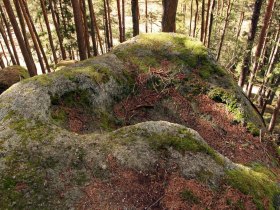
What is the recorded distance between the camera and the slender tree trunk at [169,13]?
14430 mm

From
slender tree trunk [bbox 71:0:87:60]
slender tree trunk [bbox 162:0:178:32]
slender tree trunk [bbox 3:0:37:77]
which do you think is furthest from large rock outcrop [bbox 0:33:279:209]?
slender tree trunk [bbox 162:0:178:32]

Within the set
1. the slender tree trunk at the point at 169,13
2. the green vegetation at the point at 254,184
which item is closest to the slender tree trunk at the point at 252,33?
the slender tree trunk at the point at 169,13

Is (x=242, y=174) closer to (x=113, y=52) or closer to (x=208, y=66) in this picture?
(x=208, y=66)

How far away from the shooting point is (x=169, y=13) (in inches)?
580

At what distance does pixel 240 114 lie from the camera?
431 inches

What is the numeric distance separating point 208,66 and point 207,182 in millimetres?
7030

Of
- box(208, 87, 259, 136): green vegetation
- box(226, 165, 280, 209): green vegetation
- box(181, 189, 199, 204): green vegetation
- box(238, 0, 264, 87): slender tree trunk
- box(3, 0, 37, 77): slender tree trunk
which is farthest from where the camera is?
box(238, 0, 264, 87): slender tree trunk

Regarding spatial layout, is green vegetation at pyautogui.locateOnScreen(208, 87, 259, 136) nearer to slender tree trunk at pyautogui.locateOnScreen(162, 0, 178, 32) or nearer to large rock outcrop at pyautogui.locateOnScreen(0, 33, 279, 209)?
large rock outcrop at pyautogui.locateOnScreen(0, 33, 279, 209)

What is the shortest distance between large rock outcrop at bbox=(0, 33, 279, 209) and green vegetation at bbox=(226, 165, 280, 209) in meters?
0.03

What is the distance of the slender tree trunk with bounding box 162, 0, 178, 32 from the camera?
14.4m

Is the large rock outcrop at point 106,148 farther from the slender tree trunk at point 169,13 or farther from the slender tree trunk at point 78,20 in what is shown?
the slender tree trunk at point 169,13

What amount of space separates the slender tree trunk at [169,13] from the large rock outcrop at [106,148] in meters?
5.71

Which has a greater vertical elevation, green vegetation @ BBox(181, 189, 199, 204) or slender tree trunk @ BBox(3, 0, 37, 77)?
slender tree trunk @ BBox(3, 0, 37, 77)

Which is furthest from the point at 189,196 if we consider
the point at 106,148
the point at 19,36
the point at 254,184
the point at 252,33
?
the point at 252,33
